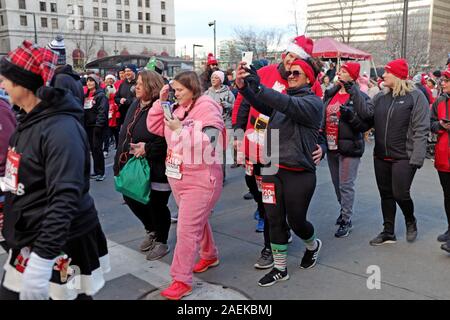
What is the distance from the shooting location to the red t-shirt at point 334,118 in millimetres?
5035

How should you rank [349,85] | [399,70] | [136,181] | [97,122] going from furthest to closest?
[97,122] < [349,85] < [399,70] < [136,181]

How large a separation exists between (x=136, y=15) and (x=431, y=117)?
87.3 m

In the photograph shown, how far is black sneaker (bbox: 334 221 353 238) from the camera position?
16.5ft

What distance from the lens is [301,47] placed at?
3818 millimetres

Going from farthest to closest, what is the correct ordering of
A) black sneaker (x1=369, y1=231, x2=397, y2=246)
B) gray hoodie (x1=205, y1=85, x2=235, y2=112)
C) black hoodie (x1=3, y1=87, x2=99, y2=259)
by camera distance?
gray hoodie (x1=205, y1=85, x2=235, y2=112), black sneaker (x1=369, y1=231, x2=397, y2=246), black hoodie (x1=3, y1=87, x2=99, y2=259)

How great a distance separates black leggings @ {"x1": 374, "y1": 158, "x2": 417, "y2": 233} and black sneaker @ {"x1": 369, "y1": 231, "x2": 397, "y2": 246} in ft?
0.16

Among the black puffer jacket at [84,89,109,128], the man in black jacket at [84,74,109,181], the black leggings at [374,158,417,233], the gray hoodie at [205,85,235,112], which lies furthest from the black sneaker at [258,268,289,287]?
the black puffer jacket at [84,89,109,128]

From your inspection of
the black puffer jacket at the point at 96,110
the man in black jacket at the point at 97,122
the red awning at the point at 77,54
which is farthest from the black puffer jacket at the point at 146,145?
the red awning at the point at 77,54

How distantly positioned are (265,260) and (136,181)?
1.46m

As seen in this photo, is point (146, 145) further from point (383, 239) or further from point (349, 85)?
point (383, 239)

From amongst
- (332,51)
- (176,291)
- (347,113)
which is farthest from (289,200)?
(332,51)

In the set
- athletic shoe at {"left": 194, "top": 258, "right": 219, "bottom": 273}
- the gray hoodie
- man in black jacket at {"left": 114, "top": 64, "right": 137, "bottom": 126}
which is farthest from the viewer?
man in black jacket at {"left": 114, "top": 64, "right": 137, "bottom": 126}

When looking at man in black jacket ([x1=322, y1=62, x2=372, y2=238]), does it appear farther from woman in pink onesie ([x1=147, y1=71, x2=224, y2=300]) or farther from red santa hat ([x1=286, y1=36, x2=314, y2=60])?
woman in pink onesie ([x1=147, y1=71, x2=224, y2=300])
